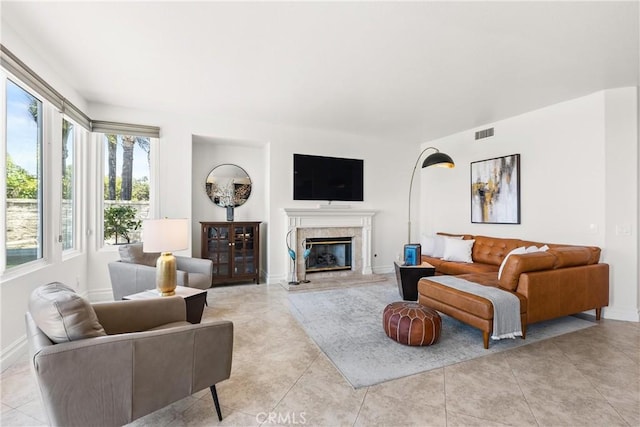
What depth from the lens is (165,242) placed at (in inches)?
94.6

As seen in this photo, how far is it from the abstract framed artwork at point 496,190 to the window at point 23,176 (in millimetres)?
5653

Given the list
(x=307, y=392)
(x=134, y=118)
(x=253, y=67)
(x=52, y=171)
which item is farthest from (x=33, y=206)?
(x=307, y=392)

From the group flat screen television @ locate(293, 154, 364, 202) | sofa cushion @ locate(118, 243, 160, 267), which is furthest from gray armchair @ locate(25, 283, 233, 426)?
flat screen television @ locate(293, 154, 364, 202)

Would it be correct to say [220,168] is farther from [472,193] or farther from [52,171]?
[472,193]

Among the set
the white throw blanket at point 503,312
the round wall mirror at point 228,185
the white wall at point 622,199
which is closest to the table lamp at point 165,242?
the round wall mirror at point 228,185

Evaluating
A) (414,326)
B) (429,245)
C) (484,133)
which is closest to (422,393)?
(414,326)

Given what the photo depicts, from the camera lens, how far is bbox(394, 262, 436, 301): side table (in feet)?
12.6

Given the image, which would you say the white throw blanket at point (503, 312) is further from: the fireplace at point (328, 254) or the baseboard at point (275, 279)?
the baseboard at point (275, 279)

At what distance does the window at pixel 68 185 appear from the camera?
3.42 m

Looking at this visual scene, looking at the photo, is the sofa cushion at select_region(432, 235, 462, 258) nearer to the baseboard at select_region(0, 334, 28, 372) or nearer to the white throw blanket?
the white throw blanket

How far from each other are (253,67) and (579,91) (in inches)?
147

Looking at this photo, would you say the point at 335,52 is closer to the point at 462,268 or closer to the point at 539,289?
the point at 539,289

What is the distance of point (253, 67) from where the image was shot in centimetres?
292

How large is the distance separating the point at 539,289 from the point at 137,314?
333 cm
